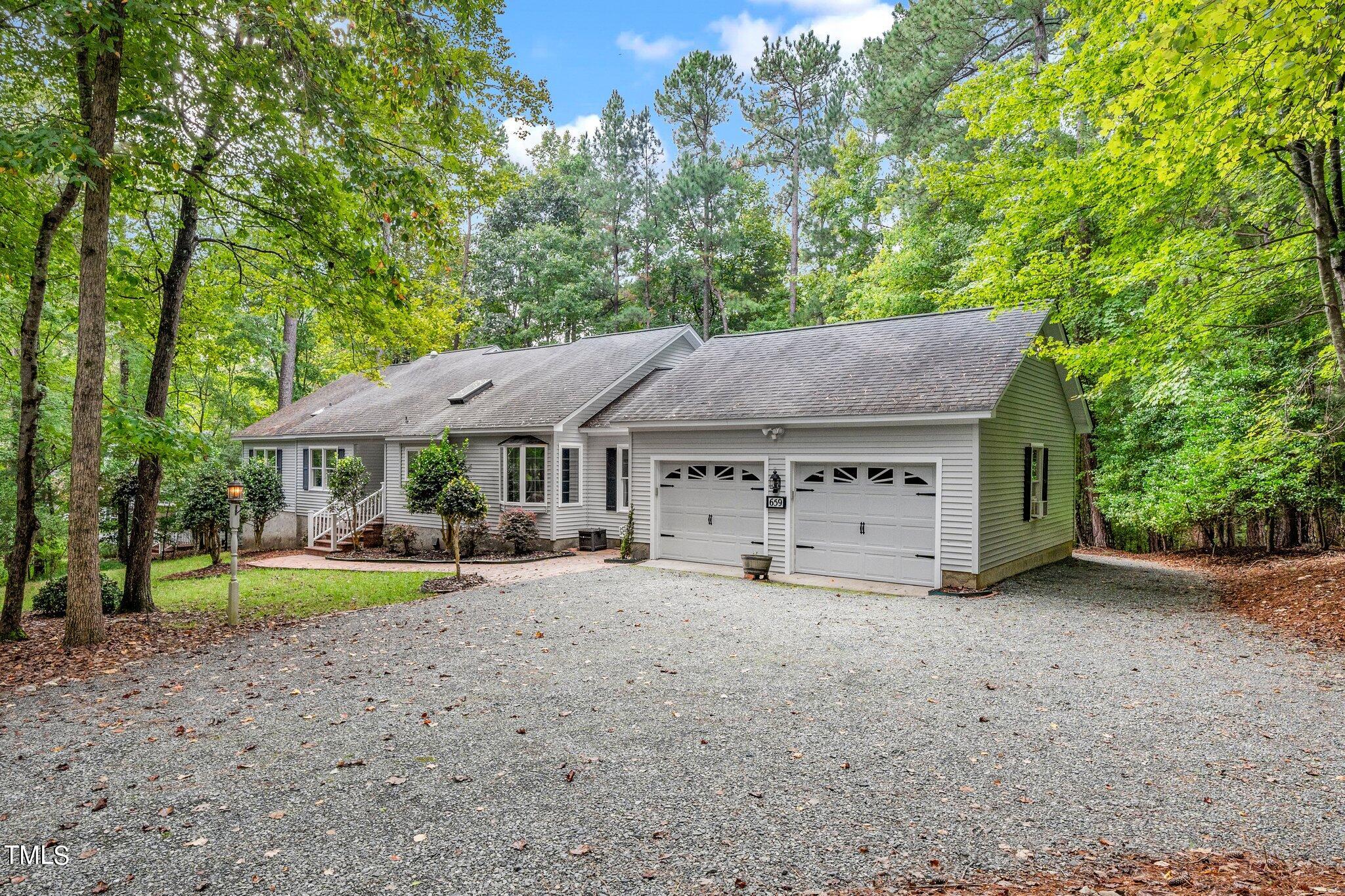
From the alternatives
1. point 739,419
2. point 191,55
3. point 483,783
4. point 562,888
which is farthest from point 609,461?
point 562,888

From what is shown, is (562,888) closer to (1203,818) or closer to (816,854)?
(816,854)

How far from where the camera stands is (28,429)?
7.42 meters

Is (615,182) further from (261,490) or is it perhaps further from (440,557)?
(440,557)

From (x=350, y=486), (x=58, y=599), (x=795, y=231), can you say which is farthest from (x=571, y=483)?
(x=795, y=231)

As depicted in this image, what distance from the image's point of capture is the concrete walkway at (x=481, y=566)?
1251 centimetres

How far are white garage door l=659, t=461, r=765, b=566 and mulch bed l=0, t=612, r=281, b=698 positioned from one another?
695 cm

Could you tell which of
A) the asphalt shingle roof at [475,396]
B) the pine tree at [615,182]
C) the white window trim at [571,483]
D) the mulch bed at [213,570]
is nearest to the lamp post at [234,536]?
the mulch bed at [213,570]

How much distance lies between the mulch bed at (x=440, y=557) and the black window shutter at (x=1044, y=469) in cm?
974

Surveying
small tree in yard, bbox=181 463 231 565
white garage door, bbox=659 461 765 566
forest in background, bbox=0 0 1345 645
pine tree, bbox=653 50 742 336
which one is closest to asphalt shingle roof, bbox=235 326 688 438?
forest in background, bbox=0 0 1345 645

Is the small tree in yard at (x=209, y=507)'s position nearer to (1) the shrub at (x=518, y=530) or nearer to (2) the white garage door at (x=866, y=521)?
(1) the shrub at (x=518, y=530)

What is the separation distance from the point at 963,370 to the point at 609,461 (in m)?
7.98

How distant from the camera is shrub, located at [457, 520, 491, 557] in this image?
587 inches

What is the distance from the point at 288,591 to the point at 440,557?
14.3 ft

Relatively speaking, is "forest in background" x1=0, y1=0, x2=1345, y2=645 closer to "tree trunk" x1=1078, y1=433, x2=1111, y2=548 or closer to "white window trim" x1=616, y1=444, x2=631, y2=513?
"tree trunk" x1=1078, y1=433, x2=1111, y2=548
